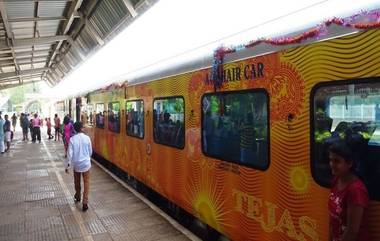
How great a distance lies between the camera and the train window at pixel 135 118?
862 cm

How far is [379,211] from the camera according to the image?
294 cm

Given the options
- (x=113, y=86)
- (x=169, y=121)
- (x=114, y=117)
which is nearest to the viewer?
(x=169, y=121)

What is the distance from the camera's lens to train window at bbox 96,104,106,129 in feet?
43.7

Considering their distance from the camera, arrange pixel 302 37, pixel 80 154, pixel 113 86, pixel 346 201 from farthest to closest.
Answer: pixel 113 86 < pixel 80 154 < pixel 302 37 < pixel 346 201

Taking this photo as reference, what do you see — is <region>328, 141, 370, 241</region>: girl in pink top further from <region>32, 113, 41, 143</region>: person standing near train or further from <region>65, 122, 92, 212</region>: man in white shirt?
<region>32, 113, 41, 143</region>: person standing near train

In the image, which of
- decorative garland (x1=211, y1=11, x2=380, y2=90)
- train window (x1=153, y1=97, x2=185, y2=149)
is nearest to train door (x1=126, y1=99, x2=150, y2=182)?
train window (x1=153, y1=97, x2=185, y2=149)

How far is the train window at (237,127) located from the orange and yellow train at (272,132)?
1cm

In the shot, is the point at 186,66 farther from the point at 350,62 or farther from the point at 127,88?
the point at 127,88

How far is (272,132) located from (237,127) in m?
0.75

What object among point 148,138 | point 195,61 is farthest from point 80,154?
point 195,61

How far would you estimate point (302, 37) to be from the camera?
360cm

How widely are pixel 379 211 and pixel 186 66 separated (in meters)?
Answer: 3.61

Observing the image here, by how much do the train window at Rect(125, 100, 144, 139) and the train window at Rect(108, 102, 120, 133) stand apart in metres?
1.11

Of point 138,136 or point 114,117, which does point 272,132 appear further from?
point 114,117
